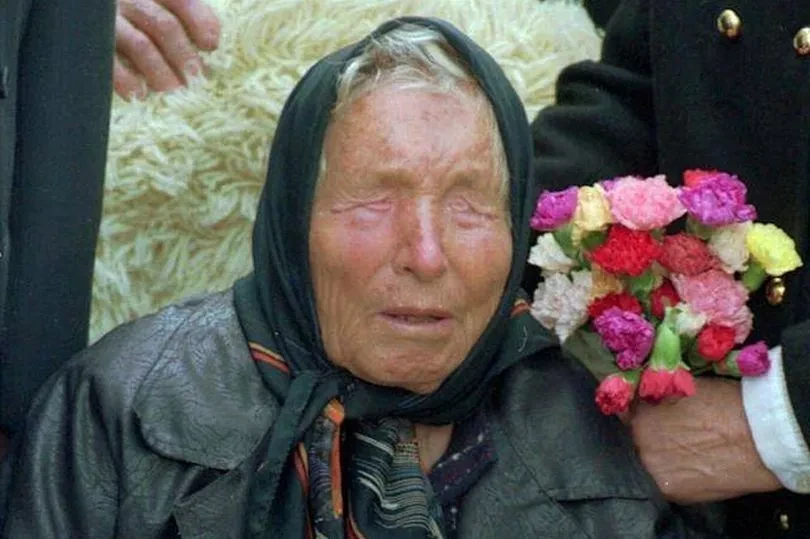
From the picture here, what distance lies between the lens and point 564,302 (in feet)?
7.90

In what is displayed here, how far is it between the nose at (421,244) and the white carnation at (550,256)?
0.61ft

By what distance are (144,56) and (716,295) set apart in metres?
1.05

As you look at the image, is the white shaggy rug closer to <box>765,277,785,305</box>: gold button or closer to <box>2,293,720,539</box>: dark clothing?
<box>2,293,720,539</box>: dark clothing

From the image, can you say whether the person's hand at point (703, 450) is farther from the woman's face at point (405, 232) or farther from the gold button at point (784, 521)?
the woman's face at point (405, 232)

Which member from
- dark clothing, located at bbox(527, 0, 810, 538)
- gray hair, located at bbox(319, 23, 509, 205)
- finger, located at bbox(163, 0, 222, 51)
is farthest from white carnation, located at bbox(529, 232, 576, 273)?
finger, located at bbox(163, 0, 222, 51)

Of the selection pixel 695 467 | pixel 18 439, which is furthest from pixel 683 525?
pixel 18 439

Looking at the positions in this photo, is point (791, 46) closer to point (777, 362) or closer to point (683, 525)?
point (777, 362)

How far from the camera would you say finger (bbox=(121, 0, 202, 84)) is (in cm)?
280

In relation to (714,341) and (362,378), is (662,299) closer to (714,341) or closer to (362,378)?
(714,341)

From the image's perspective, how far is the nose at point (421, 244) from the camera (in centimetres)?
225

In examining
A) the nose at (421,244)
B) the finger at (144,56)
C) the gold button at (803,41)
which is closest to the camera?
the nose at (421,244)

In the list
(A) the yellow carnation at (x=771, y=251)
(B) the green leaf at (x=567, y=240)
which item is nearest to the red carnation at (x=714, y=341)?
(A) the yellow carnation at (x=771, y=251)

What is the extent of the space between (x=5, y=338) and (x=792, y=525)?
3.86 feet

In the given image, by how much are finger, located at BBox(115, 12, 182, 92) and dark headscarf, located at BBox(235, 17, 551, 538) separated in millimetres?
495
